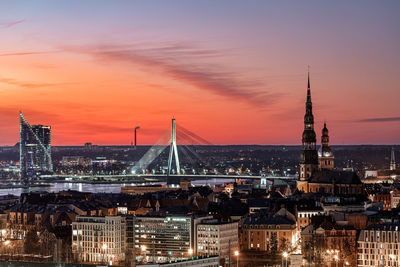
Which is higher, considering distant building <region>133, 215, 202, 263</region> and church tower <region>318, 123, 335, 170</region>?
church tower <region>318, 123, 335, 170</region>

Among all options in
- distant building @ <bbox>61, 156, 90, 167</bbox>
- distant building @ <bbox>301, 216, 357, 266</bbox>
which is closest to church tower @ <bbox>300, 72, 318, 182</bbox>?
distant building @ <bbox>301, 216, 357, 266</bbox>

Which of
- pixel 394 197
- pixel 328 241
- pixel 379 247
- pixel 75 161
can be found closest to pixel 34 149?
pixel 75 161

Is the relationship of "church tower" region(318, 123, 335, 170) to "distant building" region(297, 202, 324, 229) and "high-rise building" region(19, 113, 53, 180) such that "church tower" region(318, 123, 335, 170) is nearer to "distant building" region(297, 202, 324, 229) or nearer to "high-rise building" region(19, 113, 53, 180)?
"distant building" region(297, 202, 324, 229)

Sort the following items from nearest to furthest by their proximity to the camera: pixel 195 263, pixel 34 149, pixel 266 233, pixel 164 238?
1. pixel 195 263
2. pixel 164 238
3. pixel 266 233
4. pixel 34 149

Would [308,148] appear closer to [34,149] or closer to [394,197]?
[394,197]

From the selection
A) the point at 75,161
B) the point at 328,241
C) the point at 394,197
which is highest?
the point at 75,161

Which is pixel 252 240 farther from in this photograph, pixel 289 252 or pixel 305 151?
pixel 305 151

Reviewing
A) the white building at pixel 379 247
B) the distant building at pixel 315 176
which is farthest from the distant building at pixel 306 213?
the distant building at pixel 315 176

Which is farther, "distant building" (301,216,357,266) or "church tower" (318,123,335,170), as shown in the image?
"church tower" (318,123,335,170)

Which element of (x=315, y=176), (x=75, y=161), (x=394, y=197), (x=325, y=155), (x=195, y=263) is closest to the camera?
(x=195, y=263)
